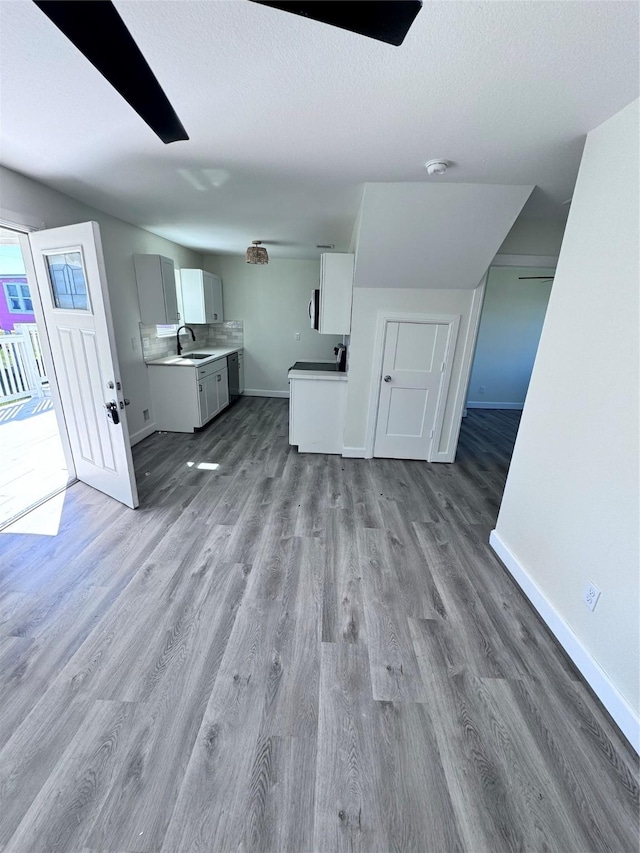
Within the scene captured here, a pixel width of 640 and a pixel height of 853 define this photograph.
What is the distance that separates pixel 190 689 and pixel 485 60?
8.86 feet

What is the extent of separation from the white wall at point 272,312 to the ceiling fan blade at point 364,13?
17.0 feet

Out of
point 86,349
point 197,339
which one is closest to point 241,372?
point 197,339

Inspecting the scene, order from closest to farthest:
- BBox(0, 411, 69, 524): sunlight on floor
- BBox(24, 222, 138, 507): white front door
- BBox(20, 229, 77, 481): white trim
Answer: BBox(24, 222, 138, 507): white front door
BBox(20, 229, 77, 481): white trim
BBox(0, 411, 69, 524): sunlight on floor

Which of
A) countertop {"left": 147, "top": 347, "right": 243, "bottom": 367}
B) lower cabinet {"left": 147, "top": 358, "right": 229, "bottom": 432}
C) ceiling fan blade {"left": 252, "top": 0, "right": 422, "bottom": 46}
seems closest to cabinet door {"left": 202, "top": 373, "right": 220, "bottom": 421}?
lower cabinet {"left": 147, "top": 358, "right": 229, "bottom": 432}

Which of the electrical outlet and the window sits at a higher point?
the window

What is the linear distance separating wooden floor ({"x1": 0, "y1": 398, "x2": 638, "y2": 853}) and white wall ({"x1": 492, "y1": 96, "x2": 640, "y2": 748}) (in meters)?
0.22

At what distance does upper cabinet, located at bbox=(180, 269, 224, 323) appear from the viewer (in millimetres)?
4781

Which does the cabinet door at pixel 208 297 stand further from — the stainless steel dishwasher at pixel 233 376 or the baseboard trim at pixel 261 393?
the baseboard trim at pixel 261 393

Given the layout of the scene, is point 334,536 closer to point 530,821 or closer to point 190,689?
point 190,689

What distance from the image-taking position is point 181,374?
4.07 m

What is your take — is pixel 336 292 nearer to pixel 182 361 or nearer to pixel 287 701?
pixel 182 361

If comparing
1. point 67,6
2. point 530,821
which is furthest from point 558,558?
point 67,6

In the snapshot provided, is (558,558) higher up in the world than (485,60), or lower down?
lower down

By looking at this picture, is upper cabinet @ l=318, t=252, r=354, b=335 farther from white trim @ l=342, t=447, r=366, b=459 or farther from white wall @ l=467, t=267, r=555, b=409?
white wall @ l=467, t=267, r=555, b=409
